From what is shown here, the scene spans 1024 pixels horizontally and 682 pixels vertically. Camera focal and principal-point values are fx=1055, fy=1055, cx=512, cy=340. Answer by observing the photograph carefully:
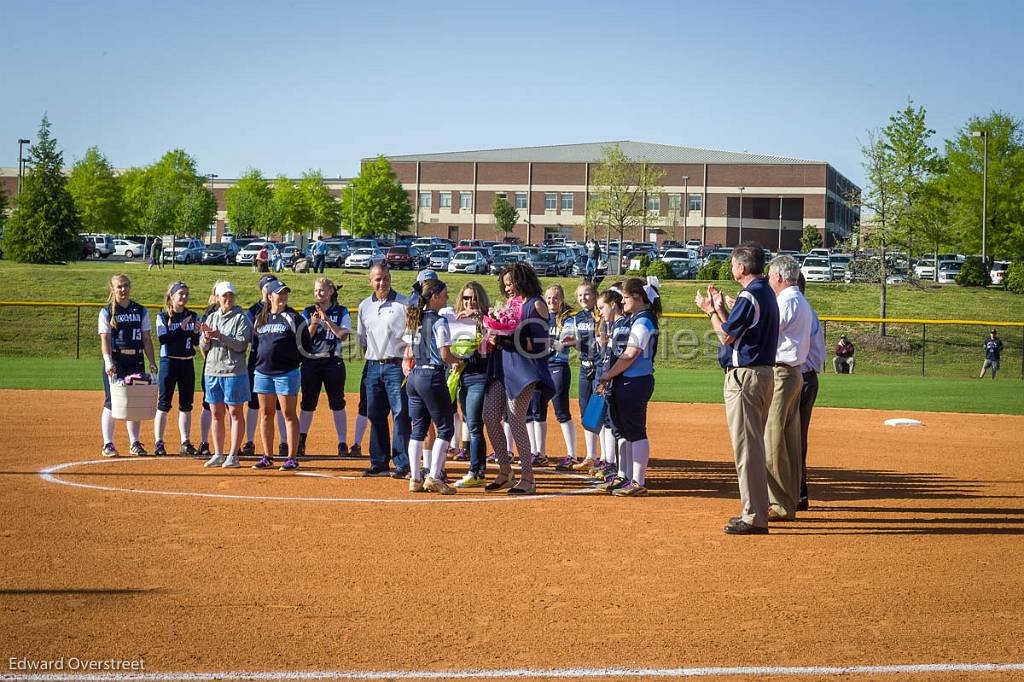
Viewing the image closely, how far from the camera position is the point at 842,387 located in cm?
2467

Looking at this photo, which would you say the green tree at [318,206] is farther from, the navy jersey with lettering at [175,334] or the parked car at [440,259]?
the navy jersey with lettering at [175,334]

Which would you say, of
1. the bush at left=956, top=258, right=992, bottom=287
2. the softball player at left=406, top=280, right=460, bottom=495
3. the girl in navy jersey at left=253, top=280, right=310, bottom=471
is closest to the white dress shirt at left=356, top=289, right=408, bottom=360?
the softball player at left=406, top=280, right=460, bottom=495

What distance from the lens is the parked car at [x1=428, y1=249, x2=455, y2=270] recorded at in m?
57.7

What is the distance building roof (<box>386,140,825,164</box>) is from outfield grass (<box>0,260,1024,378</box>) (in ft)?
170

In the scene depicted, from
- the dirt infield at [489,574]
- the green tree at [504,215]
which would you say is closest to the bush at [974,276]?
the dirt infield at [489,574]

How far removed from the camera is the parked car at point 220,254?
61312mm

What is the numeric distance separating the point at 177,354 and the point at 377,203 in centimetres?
7968

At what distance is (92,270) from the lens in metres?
47.4

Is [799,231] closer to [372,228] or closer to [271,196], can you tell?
[372,228]

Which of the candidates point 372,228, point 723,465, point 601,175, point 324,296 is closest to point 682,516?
point 723,465

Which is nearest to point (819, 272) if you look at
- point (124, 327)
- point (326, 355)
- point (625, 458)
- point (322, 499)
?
point (326, 355)

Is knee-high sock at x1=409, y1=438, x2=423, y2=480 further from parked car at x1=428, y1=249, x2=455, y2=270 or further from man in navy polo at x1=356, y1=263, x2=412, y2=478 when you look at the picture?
parked car at x1=428, y1=249, x2=455, y2=270

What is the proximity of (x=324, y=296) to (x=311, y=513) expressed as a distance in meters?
3.16

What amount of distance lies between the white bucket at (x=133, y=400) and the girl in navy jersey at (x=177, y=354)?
28 cm
